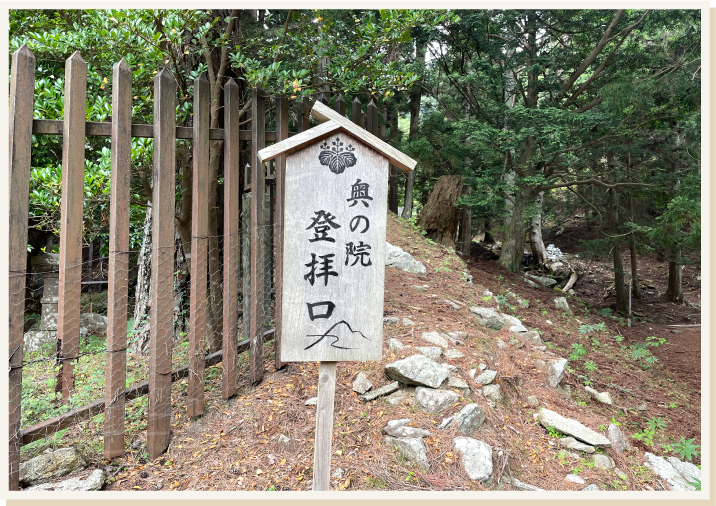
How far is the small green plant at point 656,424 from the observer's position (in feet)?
15.8

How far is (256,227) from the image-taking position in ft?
12.4

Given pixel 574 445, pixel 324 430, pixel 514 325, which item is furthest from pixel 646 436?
pixel 324 430

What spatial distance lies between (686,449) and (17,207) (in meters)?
6.01

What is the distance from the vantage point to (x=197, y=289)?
11.3ft

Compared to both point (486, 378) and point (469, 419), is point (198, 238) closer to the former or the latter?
point (469, 419)

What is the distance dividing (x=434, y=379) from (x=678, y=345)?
7.54m

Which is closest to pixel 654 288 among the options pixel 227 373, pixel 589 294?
pixel 589 294

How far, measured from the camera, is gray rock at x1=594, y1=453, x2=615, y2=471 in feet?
11.7

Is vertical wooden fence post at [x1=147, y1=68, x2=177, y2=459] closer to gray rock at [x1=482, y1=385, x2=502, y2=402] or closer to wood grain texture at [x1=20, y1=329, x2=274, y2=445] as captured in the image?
wood grain texture at [x1=20, y1=329, x2=274, y2=445]

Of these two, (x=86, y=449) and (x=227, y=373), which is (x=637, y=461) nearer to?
(x=227, y=373)

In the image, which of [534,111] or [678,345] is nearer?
[534,111]

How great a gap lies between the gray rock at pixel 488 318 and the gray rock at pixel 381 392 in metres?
2.53

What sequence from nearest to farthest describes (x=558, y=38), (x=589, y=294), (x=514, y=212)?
1. (x=558, y=38)
2. (x=514, y=212)
3. (x=589, y=294)

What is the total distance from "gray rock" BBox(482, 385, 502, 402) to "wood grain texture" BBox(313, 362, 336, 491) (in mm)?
1861
